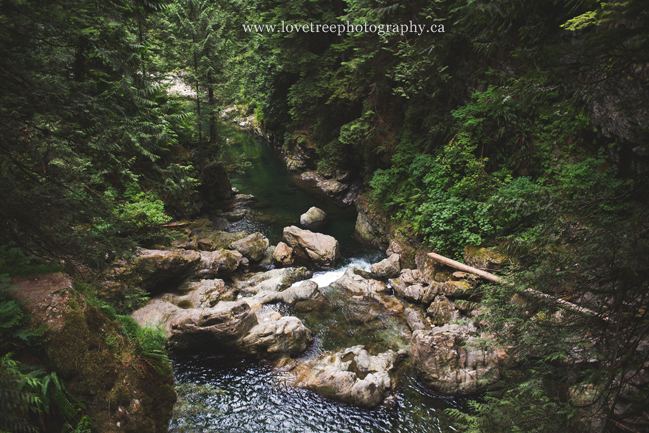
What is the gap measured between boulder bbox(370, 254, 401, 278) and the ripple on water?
4249 mm

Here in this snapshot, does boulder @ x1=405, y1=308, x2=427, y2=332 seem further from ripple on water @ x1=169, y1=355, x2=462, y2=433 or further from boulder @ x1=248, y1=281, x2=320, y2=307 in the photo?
boulder @ x1=248, y1=281, x2=320, y2=307

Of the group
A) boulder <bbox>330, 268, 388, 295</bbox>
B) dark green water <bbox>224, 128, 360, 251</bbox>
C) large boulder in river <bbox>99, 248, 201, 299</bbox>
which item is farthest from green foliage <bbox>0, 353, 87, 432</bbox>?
dark green water <bbox>224, 128, 360, 251</bbox>

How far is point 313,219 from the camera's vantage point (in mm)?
16078

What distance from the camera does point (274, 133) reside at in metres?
29.6

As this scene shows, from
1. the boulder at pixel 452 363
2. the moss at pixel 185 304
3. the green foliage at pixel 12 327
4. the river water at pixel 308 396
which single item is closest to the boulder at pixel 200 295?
the moss at pixel 185 304

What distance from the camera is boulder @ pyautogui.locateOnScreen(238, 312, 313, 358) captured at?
7902mm

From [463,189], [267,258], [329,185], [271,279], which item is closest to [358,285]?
[271,279]

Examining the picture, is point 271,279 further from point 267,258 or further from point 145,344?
point 145,344

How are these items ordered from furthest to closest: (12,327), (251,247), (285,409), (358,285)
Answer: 1. (251,247)
2. (358,285)
3. (285,409)
4. (12,327)

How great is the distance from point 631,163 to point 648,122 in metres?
5.74

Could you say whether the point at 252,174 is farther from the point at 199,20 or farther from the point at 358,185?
the point at 199,20

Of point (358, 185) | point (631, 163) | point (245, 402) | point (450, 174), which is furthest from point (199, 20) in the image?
point (631, 163)

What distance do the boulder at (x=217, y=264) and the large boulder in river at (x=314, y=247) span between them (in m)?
2.66

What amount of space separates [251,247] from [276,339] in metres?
5.30
